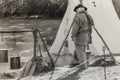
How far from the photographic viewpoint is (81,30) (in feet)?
36.6

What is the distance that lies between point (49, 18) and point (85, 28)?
19864 mm

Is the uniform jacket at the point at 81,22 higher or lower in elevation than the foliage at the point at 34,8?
higher

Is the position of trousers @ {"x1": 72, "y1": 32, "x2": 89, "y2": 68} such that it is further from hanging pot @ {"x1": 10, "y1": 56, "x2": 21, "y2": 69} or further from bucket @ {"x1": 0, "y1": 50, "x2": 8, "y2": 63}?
bucket @ {"x1": 0, "y1": 50, "x2": 8, "y2": 63}

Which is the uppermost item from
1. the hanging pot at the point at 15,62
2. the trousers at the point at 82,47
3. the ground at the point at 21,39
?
the trousers at the point at 82,47

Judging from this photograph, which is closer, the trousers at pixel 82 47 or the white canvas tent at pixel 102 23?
the trousers at pixel 82 47

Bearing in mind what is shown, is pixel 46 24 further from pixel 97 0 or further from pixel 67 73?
pixel 67 73

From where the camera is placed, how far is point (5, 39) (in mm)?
22406

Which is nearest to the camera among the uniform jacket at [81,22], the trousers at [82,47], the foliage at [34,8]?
the uniform jacket at [81,22]

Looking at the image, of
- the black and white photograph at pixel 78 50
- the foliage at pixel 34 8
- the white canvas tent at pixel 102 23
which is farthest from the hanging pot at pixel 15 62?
the foliage at pixel 34 8

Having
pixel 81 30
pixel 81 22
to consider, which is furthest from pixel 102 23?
pixel 81 22

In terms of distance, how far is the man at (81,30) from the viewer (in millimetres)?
11047

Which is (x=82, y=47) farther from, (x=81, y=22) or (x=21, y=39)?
(x=21, y=39)

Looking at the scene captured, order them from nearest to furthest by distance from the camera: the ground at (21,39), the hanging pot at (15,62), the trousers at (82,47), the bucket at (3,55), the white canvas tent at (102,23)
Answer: the trousers at (82,47) → the hanging pot at (15,62) → the white canvas tent at (102,23) → the bucket at (3,55) → the ground at (21,39)

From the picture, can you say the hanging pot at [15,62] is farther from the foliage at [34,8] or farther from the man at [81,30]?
the foliage at [34,8]
